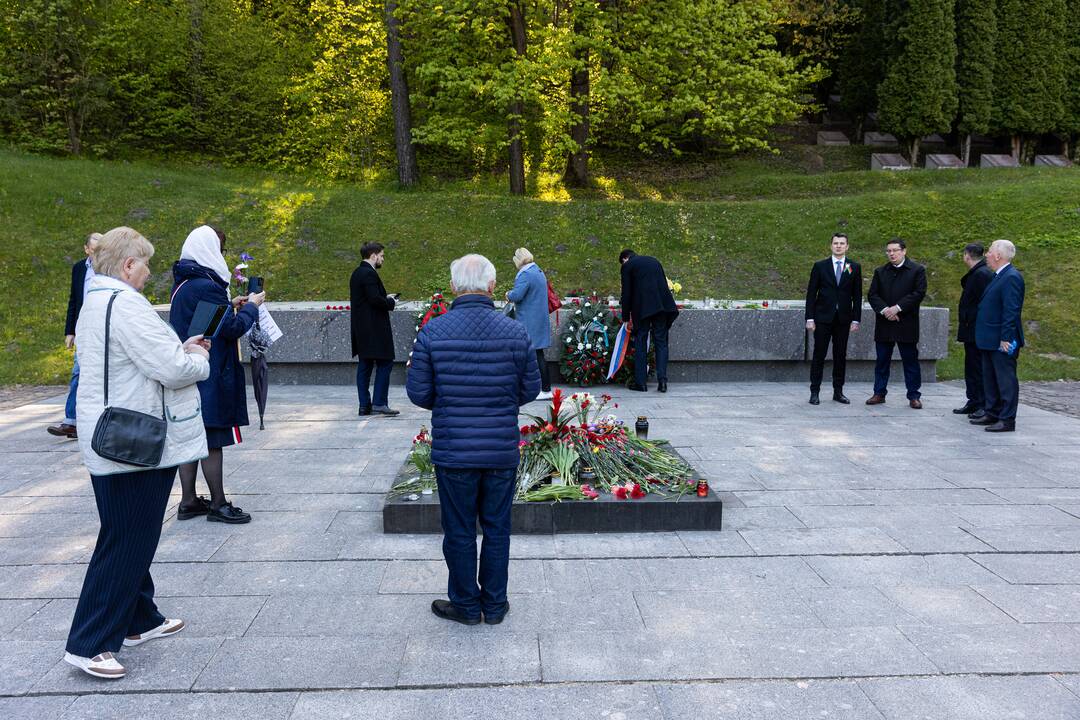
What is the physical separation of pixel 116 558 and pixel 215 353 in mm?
2111

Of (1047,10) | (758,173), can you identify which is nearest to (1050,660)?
(758,173)

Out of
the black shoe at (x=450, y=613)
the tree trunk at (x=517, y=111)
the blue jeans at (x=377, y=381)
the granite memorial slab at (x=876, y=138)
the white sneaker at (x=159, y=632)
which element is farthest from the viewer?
the granite memorial slab at (x=876, y=138)

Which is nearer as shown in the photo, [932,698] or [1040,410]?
[932,698]

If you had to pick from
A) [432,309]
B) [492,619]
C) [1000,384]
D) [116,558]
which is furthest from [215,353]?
[1000,384]

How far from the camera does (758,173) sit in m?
25.4

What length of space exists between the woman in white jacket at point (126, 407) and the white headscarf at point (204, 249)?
1.58 m

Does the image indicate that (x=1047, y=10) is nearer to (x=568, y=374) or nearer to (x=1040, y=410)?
(x=1040, y=410)

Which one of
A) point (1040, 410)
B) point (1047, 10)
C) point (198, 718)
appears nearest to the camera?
point (198, 718)

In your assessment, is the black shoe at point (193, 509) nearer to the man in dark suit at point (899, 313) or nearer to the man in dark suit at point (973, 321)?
the man in dark suit at point (899, 313)

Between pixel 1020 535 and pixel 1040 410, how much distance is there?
5.05m

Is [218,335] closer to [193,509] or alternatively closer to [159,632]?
[193,509]

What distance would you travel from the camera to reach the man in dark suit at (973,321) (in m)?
8.92

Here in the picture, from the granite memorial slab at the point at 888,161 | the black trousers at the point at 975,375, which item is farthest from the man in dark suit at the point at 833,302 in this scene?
the granite memorial slab at the point at 888,161

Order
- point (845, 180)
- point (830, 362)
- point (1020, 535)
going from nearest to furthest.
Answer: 1. point (1020, 535)
2. point (830, 362)
3. point (845, 180)
